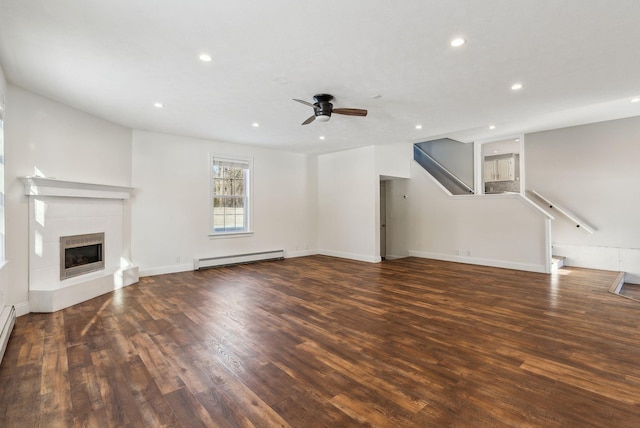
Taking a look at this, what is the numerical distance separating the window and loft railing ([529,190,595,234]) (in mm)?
7118

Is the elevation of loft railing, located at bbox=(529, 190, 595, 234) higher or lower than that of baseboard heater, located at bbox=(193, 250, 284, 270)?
higher

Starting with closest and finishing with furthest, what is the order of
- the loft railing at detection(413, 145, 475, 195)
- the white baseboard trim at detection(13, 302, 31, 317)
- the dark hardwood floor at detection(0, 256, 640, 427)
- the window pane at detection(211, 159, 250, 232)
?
1. the dark hardwood floor at detection(0, 256, 640, 427)
2. the white baseboard trim at detection(13, 302, 31, 317)
3. the window pane at detection(211, 159, 250, 232)
4. the loft railing at detection(413, 145, 475, 195)

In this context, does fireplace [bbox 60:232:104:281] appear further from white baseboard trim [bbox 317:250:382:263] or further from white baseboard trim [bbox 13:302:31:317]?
white baseboard trim [bbox 317:250:382:263]

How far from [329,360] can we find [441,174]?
25.8 feet

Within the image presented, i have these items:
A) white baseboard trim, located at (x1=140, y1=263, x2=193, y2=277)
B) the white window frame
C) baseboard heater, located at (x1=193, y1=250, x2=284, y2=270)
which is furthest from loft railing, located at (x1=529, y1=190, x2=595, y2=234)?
white baseboard trim, located at (x1=140, y1=263, x2=193, y2=277)

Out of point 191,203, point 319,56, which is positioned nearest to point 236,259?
point 191,203

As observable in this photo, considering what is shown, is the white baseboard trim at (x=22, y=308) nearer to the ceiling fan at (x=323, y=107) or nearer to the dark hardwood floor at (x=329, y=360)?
the dark hardwood floor at (x=329, y=360)

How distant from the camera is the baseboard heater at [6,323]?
2.79 meters

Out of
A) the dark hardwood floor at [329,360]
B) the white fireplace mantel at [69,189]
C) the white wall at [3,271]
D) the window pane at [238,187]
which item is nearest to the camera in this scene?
the dark hardwood floor at [329,360]

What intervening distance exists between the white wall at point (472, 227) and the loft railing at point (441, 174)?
1076 mm

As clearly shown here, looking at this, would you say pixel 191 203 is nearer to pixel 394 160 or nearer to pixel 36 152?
pixel 36 152

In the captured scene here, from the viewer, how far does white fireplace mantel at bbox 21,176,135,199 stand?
386cm

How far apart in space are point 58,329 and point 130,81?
295cm

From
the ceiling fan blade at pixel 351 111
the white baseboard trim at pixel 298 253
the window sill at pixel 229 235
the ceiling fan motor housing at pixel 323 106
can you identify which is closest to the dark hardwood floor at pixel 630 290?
the ceiling fan blade at pixel 351 111
